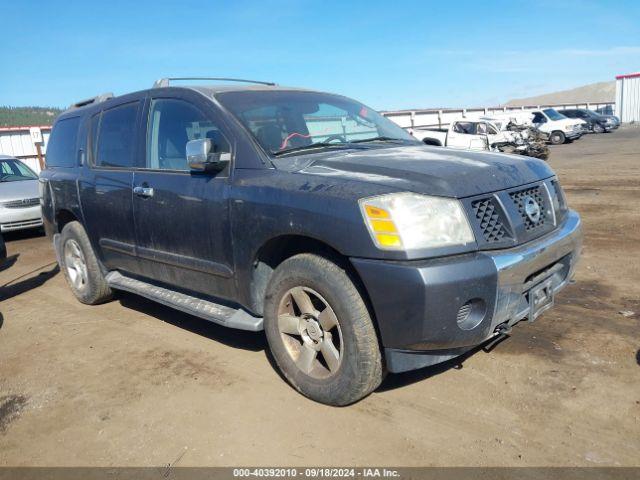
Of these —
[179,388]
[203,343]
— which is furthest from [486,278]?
[203,343]

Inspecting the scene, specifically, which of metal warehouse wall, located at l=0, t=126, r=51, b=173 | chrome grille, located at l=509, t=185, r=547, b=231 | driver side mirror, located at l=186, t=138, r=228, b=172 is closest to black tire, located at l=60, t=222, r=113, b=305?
driver side mirror, located at l=186, t=138, r=228, b=172

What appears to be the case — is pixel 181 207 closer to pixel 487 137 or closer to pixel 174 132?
pixel 174 132

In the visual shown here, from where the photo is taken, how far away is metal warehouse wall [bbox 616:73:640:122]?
45.0 m

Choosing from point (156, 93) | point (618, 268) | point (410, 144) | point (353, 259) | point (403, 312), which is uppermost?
point (156, 93)

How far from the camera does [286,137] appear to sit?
3.58 metres

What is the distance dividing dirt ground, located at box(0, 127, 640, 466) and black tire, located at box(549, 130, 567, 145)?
25.8m

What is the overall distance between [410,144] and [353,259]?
5.52ft

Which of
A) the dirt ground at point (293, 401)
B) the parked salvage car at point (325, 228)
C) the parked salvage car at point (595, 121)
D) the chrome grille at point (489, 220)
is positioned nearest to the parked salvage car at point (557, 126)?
the parked salvage car at point (595, 121)

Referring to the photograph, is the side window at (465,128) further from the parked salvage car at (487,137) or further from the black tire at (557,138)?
the black tire at (557,138)

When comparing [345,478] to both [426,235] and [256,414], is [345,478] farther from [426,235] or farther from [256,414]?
[426,235]

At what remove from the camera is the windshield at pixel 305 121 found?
353 cm

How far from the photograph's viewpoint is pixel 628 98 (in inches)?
1791

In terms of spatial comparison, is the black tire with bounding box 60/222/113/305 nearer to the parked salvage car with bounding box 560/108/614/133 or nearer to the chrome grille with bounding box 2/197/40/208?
the chrome grille with bounding box 2/197/40/208

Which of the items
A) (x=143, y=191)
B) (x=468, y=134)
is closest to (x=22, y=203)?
(x=143, y=191)
